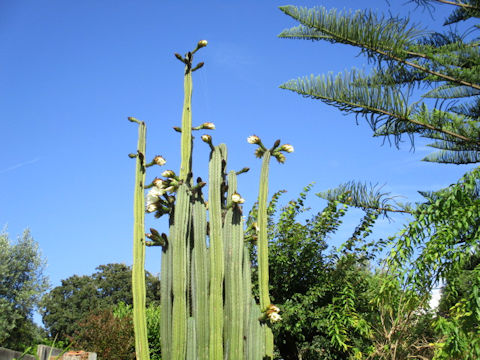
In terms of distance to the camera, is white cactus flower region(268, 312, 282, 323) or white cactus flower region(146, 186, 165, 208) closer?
white cactus flower region(268, 312, 282, 323)

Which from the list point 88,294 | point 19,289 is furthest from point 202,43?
point 88,294

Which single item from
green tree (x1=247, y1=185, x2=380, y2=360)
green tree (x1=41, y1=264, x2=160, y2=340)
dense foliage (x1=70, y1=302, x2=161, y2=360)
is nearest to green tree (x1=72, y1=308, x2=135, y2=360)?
dense foliage (x1=70, y1=302, x2=161, y2=360)

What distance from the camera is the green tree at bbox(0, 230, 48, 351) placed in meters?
12.5

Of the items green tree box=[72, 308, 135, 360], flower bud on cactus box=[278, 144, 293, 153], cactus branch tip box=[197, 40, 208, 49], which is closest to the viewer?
flower bud on cactus box=[278, 144, 293, 153]

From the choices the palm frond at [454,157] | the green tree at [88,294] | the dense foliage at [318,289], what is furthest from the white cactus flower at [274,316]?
the green tree at [88,294]

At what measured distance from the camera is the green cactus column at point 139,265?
2.79m

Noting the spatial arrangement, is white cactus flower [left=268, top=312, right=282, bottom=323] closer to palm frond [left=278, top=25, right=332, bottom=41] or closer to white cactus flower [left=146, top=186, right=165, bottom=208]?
white cactus flower [left=146, top=186, right=165, bottom=208]

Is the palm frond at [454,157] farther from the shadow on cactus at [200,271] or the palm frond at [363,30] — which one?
the shadow on cactus at [200,271]

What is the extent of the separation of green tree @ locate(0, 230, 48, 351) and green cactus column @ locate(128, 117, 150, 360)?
36.3ft

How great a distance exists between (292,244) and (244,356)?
409 cm

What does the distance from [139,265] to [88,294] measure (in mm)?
18145

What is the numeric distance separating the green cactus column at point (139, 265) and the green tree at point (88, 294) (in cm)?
1591

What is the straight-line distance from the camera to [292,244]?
693cm

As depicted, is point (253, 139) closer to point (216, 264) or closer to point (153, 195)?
point (153, 195)
